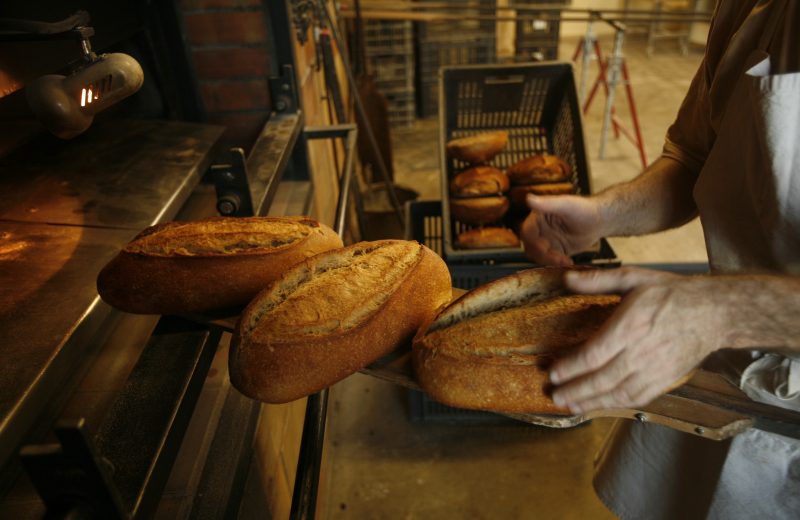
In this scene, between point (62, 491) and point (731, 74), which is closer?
point (62, 491)

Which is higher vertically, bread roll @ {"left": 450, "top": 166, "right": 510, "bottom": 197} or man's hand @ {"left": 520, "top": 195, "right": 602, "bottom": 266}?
man's hand @ {"left": 520, "top": 195, "right": 602, "bottom": 266}

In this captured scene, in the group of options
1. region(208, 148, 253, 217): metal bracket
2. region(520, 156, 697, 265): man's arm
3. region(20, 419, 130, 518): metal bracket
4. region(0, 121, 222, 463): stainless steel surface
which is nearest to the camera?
region(20, 419, 130, 518): metal bracket

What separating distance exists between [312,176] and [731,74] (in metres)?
1.67

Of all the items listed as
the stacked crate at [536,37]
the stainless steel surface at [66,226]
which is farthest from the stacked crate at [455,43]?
the stainless steel surface at [66,226]

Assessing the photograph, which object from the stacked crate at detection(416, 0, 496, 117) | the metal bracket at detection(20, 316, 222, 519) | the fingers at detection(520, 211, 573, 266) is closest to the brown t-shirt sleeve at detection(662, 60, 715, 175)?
the fingers at detection(520, 211, 573, 266)

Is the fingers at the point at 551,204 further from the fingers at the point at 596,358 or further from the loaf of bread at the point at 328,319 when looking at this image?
the fingers at the point at 596,358

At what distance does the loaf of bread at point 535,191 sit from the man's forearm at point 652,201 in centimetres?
87

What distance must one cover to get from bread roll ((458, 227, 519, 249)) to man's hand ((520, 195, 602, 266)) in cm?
68

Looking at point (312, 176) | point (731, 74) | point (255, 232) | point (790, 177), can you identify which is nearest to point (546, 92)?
point (312, 176)

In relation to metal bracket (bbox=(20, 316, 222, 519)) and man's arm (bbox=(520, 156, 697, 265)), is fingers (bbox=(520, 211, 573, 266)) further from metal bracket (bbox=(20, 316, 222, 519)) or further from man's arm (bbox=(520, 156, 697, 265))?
metal bracket (bbox=(20, 316, 222, 519))

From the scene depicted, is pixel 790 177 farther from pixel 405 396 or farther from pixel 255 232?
pixel 405 396

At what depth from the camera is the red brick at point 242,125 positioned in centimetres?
210

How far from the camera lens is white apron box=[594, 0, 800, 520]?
Answer: 89cm

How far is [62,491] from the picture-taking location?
605 millimetres
